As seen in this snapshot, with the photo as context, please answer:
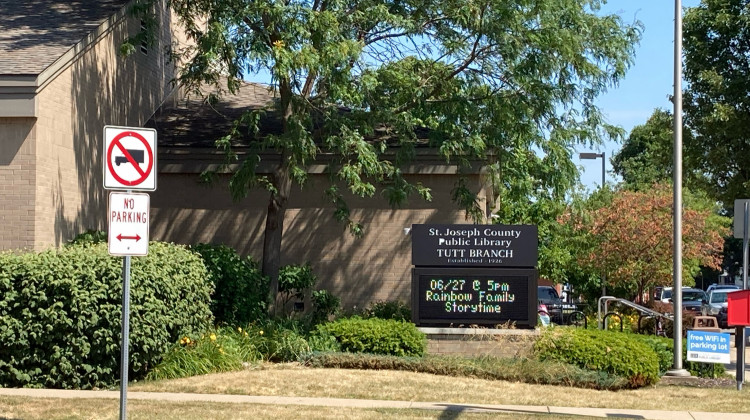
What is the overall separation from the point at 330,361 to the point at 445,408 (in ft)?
11.9

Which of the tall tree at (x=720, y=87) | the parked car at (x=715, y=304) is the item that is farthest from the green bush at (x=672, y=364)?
the parked car at (x=715, y=304)

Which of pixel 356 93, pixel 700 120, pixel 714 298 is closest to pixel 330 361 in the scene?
pixel 356 93

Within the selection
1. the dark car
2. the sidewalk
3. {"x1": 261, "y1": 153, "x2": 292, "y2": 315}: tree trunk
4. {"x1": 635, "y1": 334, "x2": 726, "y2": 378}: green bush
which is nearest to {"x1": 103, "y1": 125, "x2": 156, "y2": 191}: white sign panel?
the sidewalk

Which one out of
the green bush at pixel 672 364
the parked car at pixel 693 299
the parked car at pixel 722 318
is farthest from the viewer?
the parked car at pixel 693 299

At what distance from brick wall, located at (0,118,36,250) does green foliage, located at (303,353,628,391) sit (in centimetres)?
542

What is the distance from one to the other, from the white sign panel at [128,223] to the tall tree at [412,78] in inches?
280

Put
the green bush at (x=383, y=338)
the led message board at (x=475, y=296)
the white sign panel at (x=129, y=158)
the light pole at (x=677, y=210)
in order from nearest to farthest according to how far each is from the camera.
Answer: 1. the white sign panel at (x=129, y=158)
2. the light pole at (x=677, y=210)
3. the green bush at (x=383, y=338)
4. the led message board at (x=475, y=296)

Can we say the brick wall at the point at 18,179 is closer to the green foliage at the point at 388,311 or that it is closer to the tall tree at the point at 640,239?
the green foliage at the point at 388,311

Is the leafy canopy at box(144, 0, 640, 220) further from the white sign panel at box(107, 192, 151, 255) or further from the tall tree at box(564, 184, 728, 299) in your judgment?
the tall tree at box(564, 184, 728, 299)

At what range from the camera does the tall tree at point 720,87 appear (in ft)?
72.6

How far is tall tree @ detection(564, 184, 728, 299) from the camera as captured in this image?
109ft

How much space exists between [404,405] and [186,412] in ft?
9.11

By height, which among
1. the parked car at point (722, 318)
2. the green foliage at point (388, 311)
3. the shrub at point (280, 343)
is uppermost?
the green foliage at point (388, 311)

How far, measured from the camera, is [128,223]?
9648 millimetres
